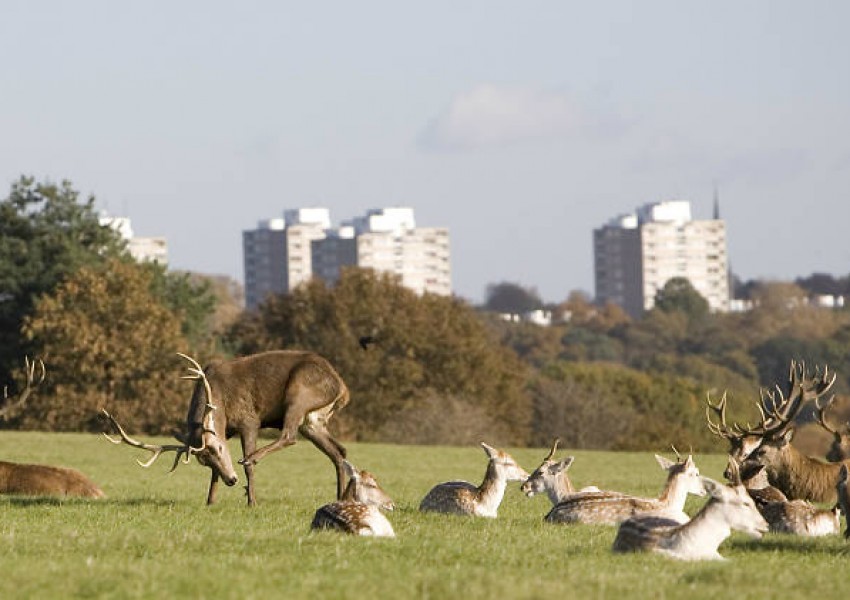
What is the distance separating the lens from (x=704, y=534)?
12531mm

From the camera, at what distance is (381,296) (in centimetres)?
7212

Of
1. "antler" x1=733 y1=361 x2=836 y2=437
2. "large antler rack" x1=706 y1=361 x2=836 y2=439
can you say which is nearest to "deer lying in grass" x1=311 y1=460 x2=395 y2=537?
"large antler rack" x1=706 y1=361 x2=836 y2=439

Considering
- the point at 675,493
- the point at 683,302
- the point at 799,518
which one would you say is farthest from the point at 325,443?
the point at 683,302

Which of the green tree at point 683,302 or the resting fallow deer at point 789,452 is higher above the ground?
the green tree at point 683,302

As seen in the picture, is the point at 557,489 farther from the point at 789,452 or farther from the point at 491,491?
the point at 789,452

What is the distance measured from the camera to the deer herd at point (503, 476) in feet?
42.2

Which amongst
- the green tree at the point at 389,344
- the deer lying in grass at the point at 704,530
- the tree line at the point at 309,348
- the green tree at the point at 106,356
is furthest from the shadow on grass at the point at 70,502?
the green tree at the point at 389,344

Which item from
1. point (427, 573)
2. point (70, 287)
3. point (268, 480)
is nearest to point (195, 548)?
point (427, 573)

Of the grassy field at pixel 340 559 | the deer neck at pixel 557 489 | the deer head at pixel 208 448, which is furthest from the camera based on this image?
the deer neck at pixel 557 489

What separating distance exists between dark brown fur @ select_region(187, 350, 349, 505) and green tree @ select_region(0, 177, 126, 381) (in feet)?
141

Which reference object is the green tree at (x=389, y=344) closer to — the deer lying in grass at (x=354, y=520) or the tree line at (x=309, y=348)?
the tree line at (x=309, y=348)

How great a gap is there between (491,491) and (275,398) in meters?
2.63

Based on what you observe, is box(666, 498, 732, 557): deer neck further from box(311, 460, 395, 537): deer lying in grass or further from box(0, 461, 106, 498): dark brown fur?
box(0, 461, 106, 498): dark brown fur

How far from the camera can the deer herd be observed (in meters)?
12.9
